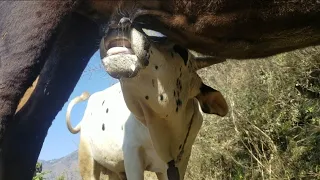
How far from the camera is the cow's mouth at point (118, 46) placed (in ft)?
8.03

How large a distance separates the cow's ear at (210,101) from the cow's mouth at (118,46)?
1.62 meters

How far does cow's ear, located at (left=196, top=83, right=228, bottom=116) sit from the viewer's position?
4.10m

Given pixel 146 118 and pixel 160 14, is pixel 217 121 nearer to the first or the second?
pixel 146 118

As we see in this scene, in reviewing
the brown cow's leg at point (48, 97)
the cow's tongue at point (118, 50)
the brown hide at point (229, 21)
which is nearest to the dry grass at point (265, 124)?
the cow's tongue at point (118, 50)

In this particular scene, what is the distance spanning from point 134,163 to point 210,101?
661 mm

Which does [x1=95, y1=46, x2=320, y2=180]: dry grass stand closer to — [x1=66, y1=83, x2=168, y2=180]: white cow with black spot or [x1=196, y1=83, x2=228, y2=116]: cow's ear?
[x1=196, y1=83, x2=228, y2=116]: cow's ear

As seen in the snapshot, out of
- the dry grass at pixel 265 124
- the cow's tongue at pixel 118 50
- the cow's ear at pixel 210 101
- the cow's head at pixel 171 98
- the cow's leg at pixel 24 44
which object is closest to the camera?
the cow's leg at pixel 24 44

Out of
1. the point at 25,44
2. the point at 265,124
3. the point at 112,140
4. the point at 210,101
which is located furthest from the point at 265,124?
the point at 25,44

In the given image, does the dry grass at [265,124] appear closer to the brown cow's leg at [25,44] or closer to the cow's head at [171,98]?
the cow's head at [171,98]

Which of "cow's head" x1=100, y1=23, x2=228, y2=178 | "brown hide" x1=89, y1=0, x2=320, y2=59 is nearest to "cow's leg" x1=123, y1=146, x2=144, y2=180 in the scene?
"cow's head" x1=100, y1=23, x2=228, y2=178

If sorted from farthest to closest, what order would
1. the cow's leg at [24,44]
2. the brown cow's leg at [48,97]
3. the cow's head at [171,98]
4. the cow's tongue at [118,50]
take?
the cow's head at [171,98] < the cow's tongue at [118,50] < the brown cow's leg at [48,97] < the cow's leg at [24,44]

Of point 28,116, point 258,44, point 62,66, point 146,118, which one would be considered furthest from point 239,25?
point 146,118

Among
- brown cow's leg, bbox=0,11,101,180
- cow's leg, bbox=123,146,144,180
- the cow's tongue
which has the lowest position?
cow's leg, bbox=123,146,144,180

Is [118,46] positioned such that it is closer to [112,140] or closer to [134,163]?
[134,163]
